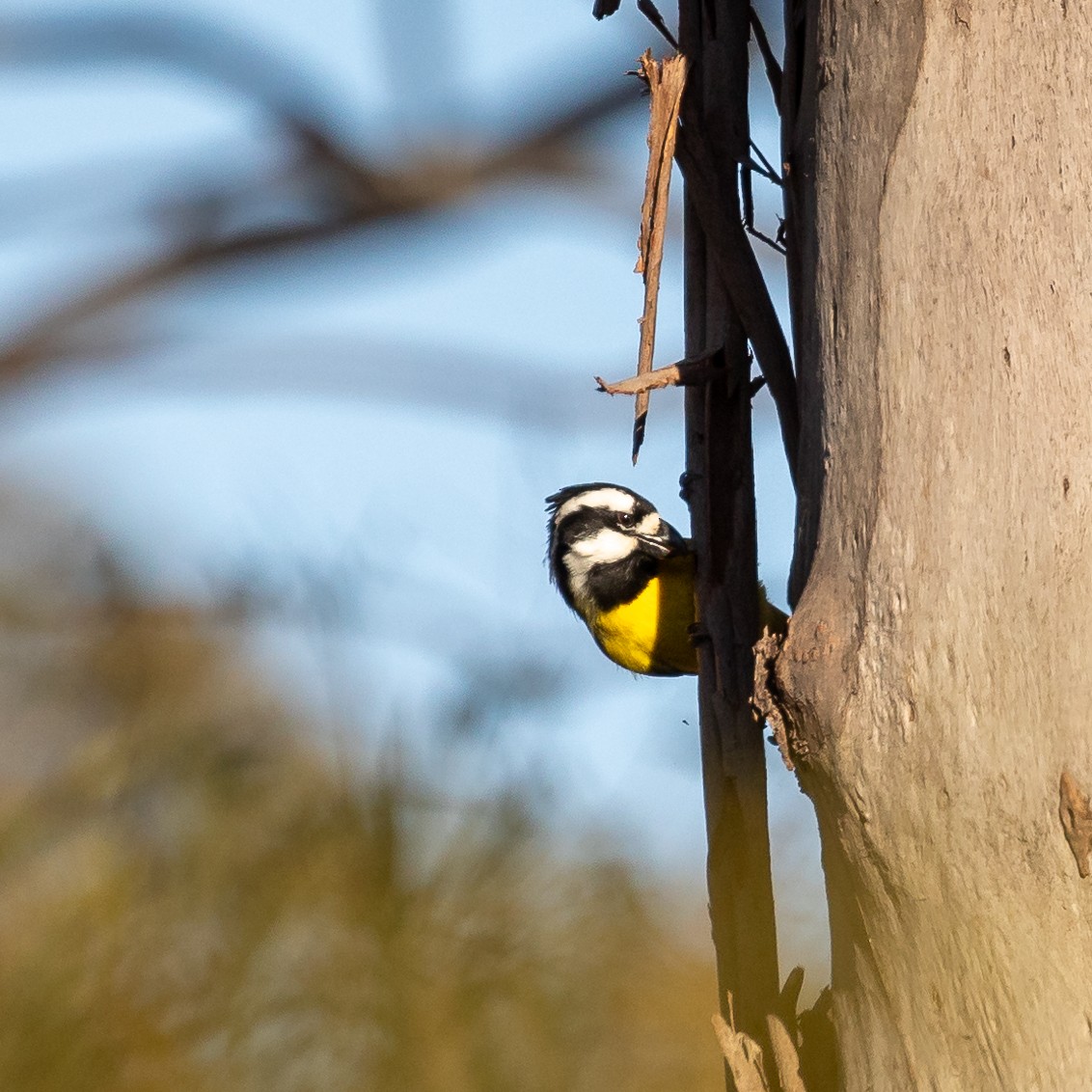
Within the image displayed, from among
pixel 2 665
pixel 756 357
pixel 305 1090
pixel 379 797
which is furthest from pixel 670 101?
pixel 2 665

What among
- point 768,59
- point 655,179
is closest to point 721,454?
point 655,179

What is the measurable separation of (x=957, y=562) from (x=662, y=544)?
155cm

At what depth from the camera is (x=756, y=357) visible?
1571 millimetres

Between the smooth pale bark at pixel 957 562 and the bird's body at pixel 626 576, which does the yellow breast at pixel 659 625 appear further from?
the smooth pale bark at pixel 957 562

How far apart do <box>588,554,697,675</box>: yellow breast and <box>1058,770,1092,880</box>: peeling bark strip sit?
1.49m

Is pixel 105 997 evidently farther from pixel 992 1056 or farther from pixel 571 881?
pixel 992 1056

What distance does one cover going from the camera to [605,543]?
8.99 ft

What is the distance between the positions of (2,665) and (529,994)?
1407mm

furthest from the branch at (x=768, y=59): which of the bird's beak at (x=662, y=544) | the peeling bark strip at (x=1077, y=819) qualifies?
the bird's beak at (x=662, y=544)

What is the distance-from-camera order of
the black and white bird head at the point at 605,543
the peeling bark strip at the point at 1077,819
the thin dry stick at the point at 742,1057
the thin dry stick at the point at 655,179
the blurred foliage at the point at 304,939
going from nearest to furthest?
the peeling bark strip at the point at 1077,819 → the thin dry stick at the point at 742,1057 → the thin dry stick at the point at 655,179 → the blurred foliage at the point at 304,939 → the black and white bird head at the point at 605,543

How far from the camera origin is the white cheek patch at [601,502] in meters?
2.73

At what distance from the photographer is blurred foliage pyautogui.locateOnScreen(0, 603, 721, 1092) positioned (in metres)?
1.59

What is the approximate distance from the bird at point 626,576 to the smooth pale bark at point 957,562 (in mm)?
1327

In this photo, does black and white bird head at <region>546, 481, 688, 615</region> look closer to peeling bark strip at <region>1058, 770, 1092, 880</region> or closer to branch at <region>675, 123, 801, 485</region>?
branch at <region>675, 123, 801, 485</region>
